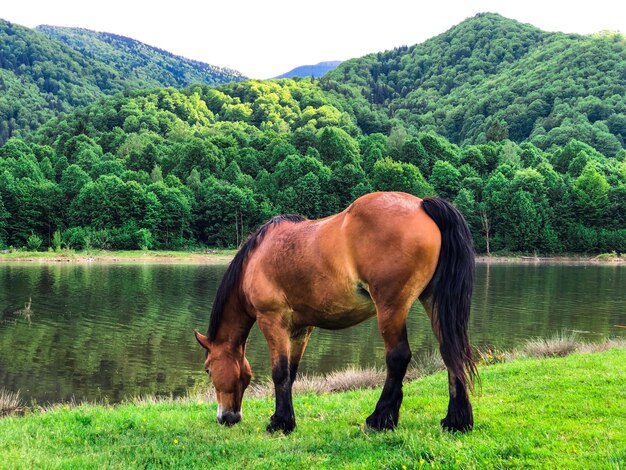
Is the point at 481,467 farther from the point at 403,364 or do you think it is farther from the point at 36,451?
the point at 36,451

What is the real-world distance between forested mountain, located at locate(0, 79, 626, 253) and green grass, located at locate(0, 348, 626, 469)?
75807 millimetres

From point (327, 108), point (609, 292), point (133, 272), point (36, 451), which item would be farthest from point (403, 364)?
point (327, 108)

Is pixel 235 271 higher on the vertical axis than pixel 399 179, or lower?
higher

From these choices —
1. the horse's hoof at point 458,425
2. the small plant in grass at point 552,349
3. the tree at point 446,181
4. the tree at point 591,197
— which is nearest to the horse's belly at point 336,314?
the horse's hoof at point 458,425

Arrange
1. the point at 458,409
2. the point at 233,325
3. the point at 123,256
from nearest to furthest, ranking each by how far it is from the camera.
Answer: the point at 458,409 → the point at 233,325 → the point at 123,256

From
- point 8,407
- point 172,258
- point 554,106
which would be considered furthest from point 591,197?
point 8,407

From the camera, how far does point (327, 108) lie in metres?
175

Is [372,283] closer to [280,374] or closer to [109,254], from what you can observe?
[280,374]

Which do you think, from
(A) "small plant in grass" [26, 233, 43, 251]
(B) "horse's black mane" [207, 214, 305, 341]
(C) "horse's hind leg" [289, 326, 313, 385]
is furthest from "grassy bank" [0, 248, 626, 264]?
(C) "horse's hind leg" [289, 326, 313, 385]

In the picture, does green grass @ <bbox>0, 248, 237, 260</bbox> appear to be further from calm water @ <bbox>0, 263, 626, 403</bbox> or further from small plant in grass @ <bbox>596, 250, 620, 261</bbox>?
small plant in grass @ <bbox>596, 250, 620, 261</bbox>

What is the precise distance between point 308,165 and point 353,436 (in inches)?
3961

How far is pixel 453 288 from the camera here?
6.08 metres

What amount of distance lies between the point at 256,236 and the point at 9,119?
203319mm

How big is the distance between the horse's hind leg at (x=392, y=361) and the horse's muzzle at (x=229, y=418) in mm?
1984
